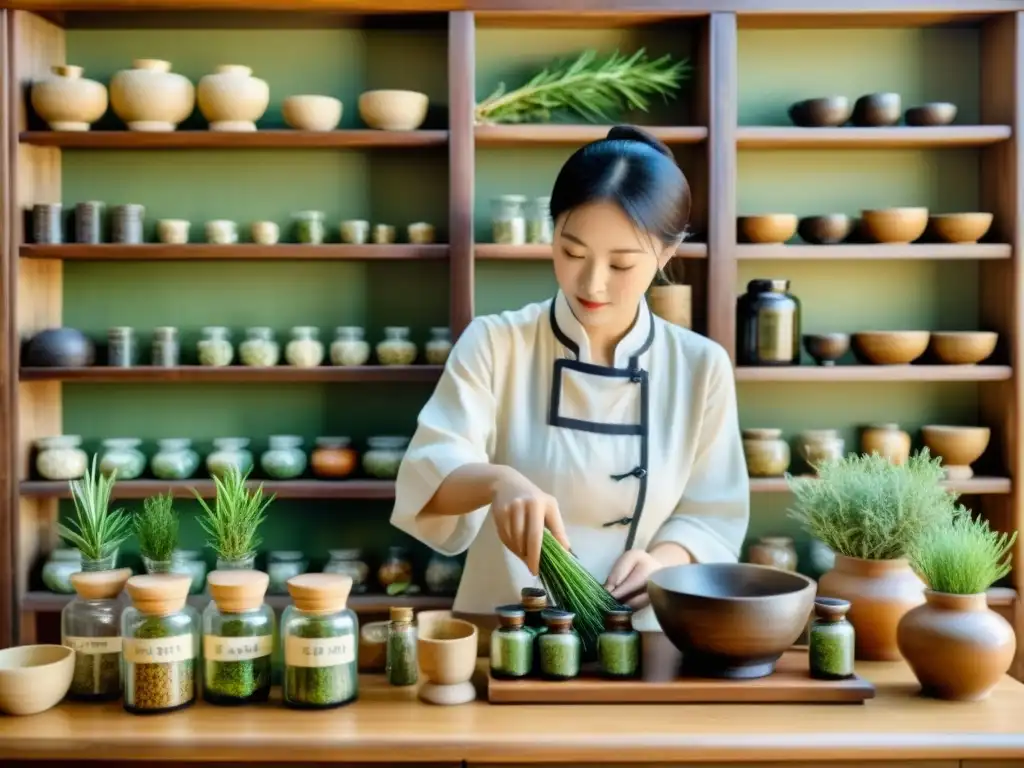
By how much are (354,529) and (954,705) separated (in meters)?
2.39

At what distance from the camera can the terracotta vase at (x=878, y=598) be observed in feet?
5.94

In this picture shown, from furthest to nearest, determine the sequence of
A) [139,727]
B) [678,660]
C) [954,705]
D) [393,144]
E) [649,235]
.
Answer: [393,144]
[649,235]
[678,660]
[954,705]
[139,727]

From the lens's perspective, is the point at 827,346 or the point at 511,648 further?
the point at 827,346

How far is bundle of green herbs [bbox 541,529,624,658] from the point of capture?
5.68 feet

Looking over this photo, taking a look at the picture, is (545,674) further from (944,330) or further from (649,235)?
(944,330)

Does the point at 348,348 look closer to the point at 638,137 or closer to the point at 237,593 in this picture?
the point at 638,137

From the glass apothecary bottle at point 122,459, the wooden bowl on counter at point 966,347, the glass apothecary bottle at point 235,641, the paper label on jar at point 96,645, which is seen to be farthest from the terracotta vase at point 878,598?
the glass apothecary bottle at point 122,459

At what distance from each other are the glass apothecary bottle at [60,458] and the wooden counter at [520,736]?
1944 millimetres

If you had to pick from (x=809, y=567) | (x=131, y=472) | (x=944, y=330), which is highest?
(x=944, y=330)

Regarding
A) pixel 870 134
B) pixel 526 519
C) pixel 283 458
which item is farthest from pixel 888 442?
pixel 526 519

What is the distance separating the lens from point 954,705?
161cm

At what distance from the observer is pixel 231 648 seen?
1.56 metres

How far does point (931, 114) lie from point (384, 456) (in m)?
2.07

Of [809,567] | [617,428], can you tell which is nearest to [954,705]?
[617,428]
